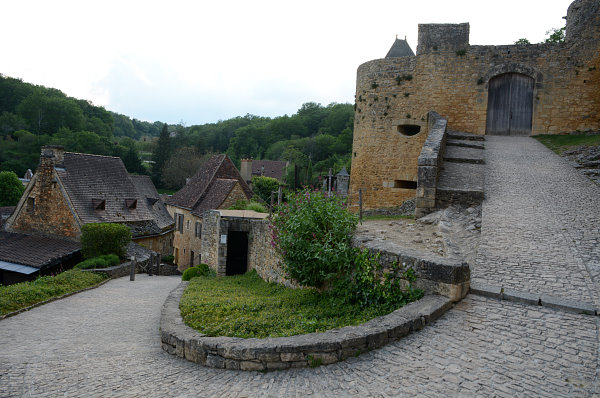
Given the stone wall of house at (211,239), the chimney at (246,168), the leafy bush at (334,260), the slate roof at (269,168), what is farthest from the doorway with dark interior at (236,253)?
the slate roof at (269,168)

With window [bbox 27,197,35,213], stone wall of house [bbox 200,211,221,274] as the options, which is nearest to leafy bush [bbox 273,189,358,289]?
stone wall of house [bbox 200,211,221,274]

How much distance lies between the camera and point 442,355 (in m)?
4.45

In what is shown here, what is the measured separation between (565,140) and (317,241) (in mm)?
12378

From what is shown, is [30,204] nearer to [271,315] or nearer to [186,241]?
[186,241]

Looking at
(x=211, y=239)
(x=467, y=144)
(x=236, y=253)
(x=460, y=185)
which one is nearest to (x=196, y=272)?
(x=211, y=239)

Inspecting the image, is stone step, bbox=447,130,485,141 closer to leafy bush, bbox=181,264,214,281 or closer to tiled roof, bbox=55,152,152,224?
leafy bush, bbox=181,264,214,281

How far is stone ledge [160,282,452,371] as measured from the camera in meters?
4.80

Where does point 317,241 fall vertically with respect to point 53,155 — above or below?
below

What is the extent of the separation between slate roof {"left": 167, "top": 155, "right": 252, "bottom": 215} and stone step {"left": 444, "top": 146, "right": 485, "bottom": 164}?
45.5 ft

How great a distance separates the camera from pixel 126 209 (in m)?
23.0

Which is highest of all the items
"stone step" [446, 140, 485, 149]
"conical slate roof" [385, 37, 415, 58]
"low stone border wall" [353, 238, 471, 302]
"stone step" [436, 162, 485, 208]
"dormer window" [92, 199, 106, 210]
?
"conical slate roof" [385, 37, 415, 58]

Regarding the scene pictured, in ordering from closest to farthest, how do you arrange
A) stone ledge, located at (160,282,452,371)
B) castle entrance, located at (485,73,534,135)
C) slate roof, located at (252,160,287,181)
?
stone ledge, located at (160,282,452,371), castle entrance, located at (485,73,534,135), slate roof, located at (252,160,287,181)

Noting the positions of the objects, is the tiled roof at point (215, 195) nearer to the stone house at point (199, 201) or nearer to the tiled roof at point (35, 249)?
the stone house at point (199, 201)

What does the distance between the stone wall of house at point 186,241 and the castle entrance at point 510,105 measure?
1666 centimetres
